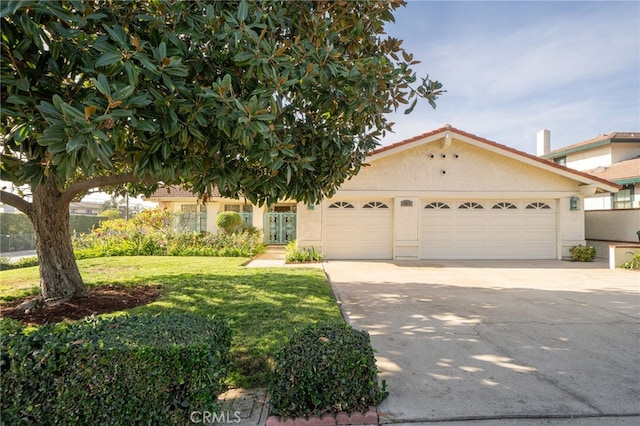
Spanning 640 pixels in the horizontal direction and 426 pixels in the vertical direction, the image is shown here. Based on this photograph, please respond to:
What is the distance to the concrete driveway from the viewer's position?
3.06m

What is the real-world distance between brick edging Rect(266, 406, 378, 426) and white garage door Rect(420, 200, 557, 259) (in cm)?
1126

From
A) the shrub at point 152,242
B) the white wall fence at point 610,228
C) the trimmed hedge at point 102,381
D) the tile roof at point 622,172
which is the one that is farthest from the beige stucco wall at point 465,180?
the trimmed hedge at point 102,381

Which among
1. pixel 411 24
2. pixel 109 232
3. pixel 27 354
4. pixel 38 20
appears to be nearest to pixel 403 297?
pixel 411 24

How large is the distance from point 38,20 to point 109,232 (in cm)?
1496

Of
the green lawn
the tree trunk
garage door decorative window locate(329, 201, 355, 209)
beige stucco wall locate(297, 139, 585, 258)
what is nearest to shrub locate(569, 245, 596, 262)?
beige stucco wall locate(297, 139, 585, 258)

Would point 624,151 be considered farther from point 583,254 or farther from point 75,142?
point 75,142

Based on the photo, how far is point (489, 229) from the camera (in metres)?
13.6

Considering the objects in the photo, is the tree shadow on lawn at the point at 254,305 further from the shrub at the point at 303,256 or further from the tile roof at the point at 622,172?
the tile roof at the point at 622,172

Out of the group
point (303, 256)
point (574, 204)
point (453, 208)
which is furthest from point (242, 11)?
point (574, 204)

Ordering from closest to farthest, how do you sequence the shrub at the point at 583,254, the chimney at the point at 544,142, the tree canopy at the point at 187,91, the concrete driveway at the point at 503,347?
the tree canopy at the point at 187,91 < the concrete driveway at the point at 503,347 < the shrub at the point at 583,254 < the chimney at the point at 544,142

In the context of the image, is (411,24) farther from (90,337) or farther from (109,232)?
(109,232)

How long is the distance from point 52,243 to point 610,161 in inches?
1046

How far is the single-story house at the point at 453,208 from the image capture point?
13117 millimetres

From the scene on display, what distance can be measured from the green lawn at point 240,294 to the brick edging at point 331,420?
71 centimetres
